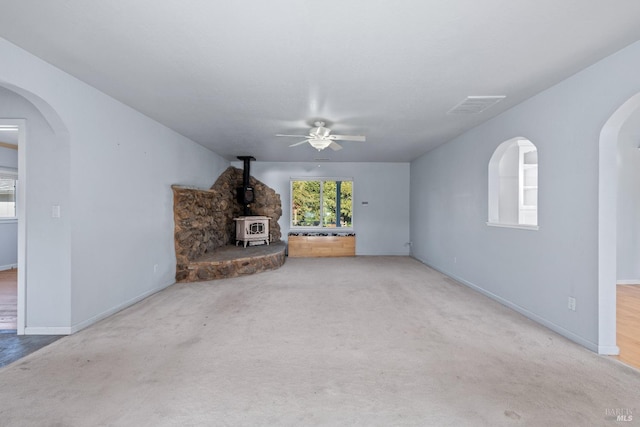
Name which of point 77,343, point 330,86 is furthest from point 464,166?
point 77,343

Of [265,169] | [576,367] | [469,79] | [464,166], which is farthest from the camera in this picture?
[265,169]

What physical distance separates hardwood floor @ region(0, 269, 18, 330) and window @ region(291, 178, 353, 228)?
536 centimetres

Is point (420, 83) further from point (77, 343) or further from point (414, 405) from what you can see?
point (77, 343)

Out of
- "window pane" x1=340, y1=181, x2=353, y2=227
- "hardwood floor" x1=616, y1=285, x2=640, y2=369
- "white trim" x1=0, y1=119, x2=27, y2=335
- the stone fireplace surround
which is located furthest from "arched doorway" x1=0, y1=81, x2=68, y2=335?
"window pane" x1=340, y1=181, x2=353, y2=227

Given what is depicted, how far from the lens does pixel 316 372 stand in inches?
81.5

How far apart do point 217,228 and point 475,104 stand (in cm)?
541

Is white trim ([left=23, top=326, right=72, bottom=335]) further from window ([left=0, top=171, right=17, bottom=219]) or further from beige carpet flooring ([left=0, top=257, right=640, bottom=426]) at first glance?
window ([left=0, top=171, right=17, bottom=219])

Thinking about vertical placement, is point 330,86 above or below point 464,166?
above

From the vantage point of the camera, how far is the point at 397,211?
7664 millimetres

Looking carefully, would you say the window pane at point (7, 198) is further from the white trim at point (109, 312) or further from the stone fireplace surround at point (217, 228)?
the white trim at point (109, 312)

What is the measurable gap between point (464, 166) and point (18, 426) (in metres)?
5.65

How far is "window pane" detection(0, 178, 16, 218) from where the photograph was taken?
5570mm

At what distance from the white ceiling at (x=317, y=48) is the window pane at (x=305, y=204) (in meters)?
4.14

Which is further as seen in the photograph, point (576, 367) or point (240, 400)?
point (576, 367)
